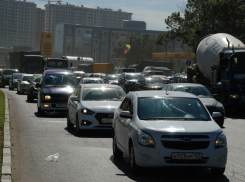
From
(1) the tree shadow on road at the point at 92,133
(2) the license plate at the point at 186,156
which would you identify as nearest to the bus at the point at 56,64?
(1) the tree shadow on road at the point at 92,133

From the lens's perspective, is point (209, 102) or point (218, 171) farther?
point (209, 102)

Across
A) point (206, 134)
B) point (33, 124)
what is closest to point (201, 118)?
point (206, 134)

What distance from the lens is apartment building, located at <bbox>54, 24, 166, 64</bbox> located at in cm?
16662

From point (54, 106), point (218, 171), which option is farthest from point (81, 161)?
point (54, 106)

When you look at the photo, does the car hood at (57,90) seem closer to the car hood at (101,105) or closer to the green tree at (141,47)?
the car hood at (101,105)

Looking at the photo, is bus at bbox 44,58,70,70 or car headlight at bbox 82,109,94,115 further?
bus at bbox 44,58,70,70

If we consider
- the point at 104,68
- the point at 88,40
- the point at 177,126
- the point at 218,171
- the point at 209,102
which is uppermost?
the point at 177,126

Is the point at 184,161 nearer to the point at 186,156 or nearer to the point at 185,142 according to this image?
the point at 186,156

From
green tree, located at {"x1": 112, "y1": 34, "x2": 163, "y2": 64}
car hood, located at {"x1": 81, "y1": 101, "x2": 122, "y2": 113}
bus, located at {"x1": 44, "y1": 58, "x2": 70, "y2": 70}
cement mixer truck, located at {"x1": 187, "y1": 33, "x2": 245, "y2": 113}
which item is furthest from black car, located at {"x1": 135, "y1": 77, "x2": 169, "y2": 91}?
green tree, located at {"x1": 112, "y1": 34, "x2": 163, "y2": 64}

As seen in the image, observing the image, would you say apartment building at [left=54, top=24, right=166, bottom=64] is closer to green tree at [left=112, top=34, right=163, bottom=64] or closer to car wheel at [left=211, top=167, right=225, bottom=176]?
green tree at [left=112, top=34, right=163, bottom=64]

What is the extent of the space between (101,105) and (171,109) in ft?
17.2

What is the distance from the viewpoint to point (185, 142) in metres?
7.24

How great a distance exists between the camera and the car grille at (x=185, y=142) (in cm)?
724

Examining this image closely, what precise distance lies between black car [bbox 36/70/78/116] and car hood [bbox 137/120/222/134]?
11.2m
